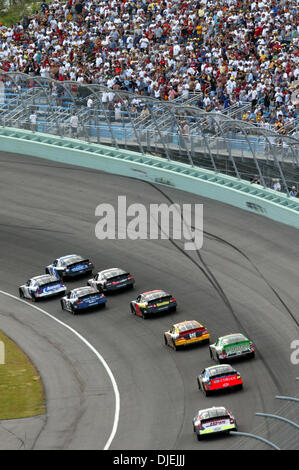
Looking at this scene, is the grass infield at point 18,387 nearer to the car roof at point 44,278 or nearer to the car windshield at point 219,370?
the car roof at point 44,278

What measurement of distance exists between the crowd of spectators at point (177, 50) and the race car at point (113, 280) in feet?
26.9

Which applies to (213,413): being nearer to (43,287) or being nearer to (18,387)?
(18,387)

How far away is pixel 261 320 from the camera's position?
34062 millimetres

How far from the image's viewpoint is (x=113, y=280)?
123 feet

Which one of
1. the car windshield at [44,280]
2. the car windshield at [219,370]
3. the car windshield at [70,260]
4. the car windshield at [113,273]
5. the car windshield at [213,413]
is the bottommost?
the car windshield at [213,413]

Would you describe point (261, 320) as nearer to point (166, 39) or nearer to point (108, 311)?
point (108, 311)

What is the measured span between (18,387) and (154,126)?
13.6 meters

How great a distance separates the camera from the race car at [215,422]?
26188 millimetres

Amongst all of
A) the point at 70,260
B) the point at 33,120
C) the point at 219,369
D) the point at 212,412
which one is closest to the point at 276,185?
the point at 70,260

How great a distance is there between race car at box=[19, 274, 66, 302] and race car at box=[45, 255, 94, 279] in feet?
2.06

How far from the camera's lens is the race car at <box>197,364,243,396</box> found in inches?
1141

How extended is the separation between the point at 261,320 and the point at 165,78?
16110 millimetres

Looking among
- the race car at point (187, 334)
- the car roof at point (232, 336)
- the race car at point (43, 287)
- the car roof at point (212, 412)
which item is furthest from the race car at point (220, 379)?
the race car at point (43, 287)

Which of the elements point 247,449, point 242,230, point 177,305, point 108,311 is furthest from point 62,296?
point 247,449
